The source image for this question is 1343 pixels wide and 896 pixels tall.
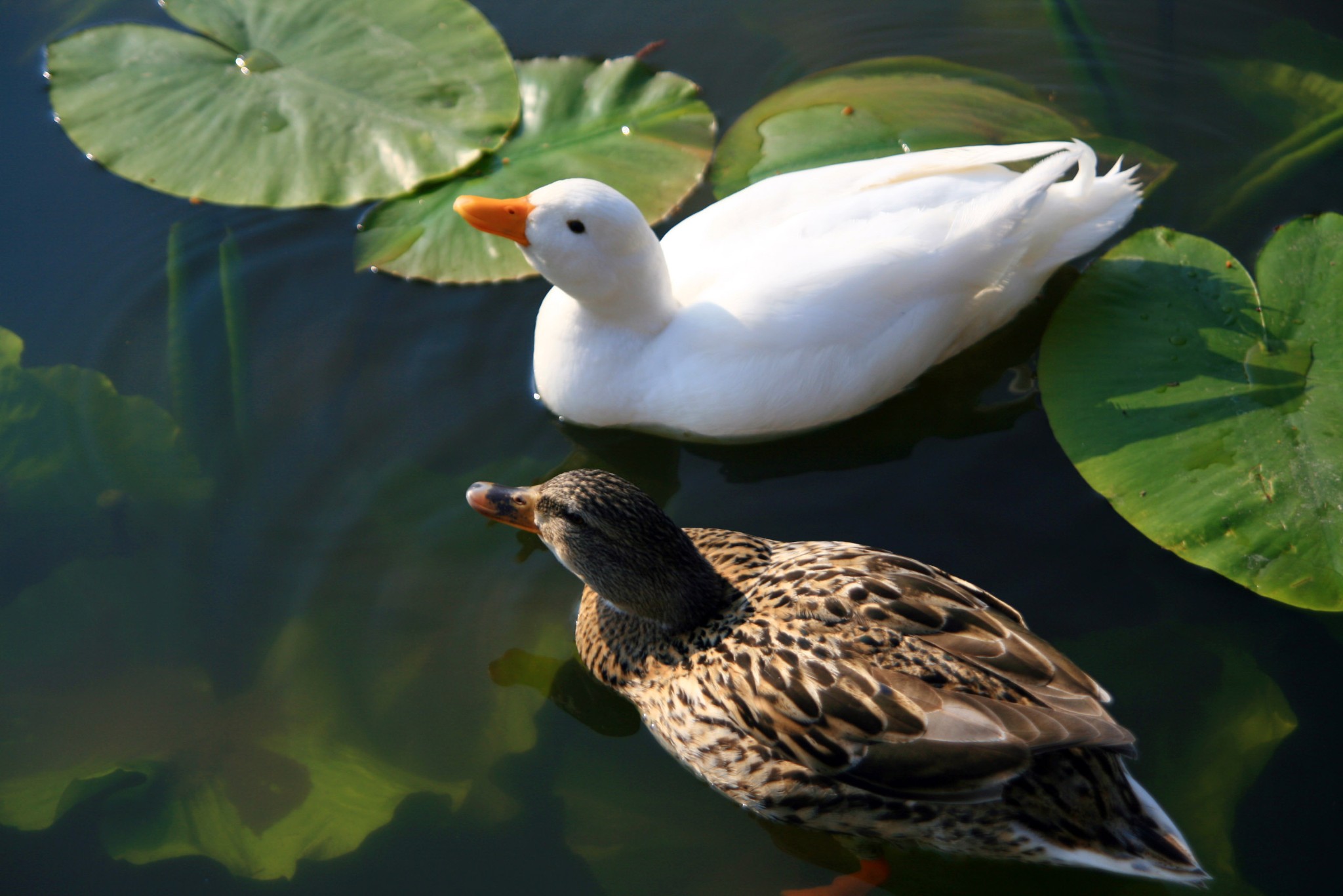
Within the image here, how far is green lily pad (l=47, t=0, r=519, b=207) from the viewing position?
412 cm

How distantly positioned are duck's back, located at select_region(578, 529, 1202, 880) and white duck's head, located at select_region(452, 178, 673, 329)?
1.07 m

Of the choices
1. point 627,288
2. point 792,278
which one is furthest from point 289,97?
point 792,278

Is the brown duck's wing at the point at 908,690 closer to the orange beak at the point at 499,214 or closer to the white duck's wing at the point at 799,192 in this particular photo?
the white duck's wing at the point at 799,192

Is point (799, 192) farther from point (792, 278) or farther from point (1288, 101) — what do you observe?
point (1288, 101)

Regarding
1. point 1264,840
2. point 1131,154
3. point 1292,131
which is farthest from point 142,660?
point 1292,131

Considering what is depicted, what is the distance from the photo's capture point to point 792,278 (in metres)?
3.29

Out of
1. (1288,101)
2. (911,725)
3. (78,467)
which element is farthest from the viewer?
(1288,101)

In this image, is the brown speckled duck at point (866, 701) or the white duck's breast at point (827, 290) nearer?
the brown speckled duck at point (866, 701)

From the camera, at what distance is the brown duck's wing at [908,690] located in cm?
241

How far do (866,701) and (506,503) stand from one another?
4.03 feet

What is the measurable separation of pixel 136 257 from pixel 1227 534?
4019 mm

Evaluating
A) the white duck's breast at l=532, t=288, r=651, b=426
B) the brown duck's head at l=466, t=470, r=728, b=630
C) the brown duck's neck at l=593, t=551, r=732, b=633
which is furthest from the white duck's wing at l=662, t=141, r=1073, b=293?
the brown duck's neck at l=593, t=551, r=732, b=633

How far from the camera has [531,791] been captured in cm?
303

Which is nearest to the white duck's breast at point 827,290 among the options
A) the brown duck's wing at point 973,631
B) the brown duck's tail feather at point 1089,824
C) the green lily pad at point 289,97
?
the brown duck's wing at point 973,631
